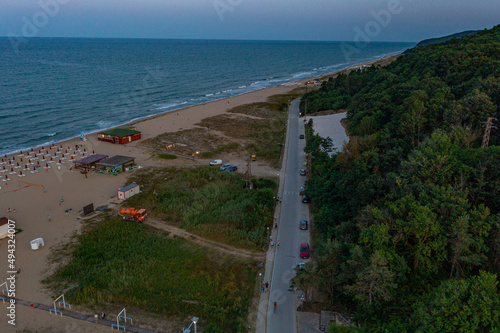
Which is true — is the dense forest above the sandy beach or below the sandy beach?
above

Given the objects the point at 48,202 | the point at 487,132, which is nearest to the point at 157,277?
the point at 48,202

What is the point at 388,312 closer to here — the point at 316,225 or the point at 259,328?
the point at 259,328

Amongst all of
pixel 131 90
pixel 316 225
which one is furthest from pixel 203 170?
pixel 131 90

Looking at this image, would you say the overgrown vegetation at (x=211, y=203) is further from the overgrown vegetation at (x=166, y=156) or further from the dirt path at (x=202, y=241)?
the overgrown vegetation at (x=166, y=156)

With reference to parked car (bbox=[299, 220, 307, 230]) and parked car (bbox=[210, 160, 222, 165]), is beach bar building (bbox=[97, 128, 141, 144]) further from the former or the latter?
parked car (bbox=[299, 220, 307, 230])

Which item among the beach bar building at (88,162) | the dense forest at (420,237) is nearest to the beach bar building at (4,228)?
the beach bar building at (88,162)

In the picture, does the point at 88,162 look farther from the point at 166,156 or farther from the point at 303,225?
the point at 303,225

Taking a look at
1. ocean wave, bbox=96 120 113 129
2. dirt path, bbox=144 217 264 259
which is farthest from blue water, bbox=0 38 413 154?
dirt path, bbox=144 217 264 259
